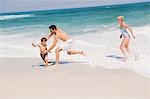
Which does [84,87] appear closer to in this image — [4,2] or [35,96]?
[35,96]

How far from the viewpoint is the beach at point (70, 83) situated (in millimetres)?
6340

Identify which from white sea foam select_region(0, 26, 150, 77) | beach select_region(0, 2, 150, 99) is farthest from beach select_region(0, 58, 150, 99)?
white sea foam select_region(0, 26, 150, 77)

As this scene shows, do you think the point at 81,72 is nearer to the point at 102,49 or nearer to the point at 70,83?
the point at 70,83

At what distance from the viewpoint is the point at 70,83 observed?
6906 mm

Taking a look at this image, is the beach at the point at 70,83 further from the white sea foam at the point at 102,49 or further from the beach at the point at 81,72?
the white sea foam at the point at 102,49

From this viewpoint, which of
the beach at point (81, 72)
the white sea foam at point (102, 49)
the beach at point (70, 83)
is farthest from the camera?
the white sea foam at point (102, 49)

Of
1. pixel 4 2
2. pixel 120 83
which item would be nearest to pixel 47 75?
pixel 120 83

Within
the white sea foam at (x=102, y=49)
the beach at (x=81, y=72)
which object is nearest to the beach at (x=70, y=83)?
the beach at (x=81, y=72)

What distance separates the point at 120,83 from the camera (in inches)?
267

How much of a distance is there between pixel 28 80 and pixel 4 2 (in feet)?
21.1

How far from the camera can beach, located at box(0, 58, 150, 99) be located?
20.8 ft

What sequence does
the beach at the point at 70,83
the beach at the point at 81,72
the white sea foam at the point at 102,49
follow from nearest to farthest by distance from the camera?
the beach at the point at 70,83 → the beach at the point at 81,72 → the white sea foam at the point at 102,49

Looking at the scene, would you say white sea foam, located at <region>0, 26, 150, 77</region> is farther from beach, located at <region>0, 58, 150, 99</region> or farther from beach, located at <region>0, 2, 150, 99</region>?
beach, located at <region>0, 58, 150, 99</region>

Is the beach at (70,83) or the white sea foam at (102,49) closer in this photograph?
the beach at (70,83)
